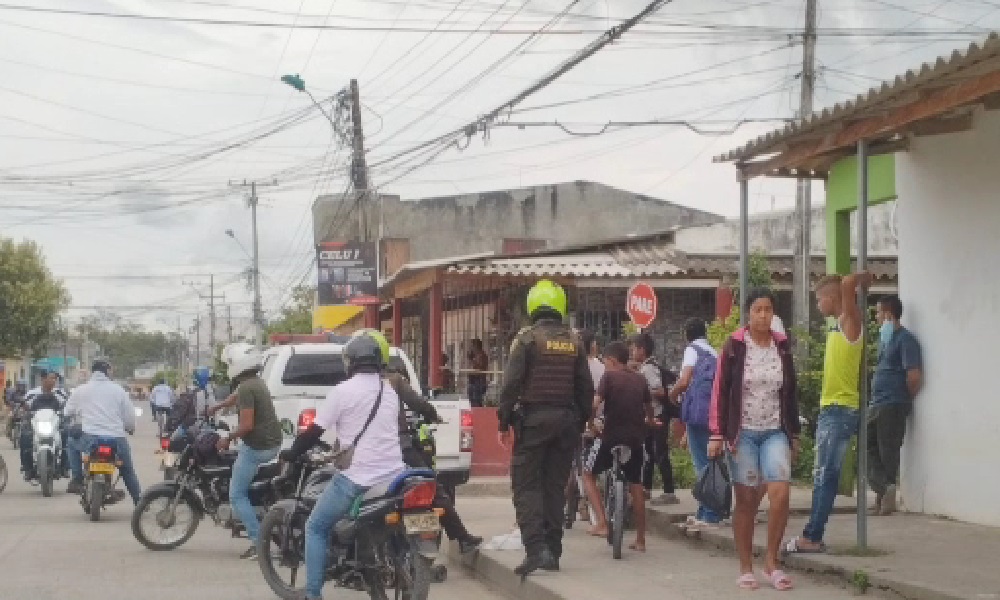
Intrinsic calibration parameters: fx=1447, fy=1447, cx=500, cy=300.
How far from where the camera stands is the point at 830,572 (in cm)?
919

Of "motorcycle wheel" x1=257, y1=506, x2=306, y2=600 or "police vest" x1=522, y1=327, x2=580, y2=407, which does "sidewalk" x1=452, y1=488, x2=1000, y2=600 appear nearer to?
"police vest" x1=522, y1=327, x2=580, y2=407

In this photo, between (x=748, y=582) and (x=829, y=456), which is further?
(x=829, y=456)

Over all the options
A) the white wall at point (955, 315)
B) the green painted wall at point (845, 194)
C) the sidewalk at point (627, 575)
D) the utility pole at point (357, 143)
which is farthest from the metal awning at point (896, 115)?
the utility pole at point (357, 143)

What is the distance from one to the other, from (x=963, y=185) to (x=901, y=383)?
1.69m

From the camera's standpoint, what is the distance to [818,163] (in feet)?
43.1

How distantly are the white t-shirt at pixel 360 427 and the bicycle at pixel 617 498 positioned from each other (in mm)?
2431

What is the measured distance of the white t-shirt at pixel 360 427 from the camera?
8.58 metres

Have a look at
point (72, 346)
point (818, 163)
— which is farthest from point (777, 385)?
point (72, 346)

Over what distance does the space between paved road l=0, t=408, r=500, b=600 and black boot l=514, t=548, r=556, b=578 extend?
0.69m

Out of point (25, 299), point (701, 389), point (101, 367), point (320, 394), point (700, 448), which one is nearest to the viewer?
point (701, 389)

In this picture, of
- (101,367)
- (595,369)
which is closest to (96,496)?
(101,367)

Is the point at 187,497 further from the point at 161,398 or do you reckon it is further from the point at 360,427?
the point at 161,398

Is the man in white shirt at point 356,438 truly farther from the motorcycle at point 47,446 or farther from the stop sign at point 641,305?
the motorcycle at point 47,446

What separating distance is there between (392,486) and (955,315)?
5.21 meters
